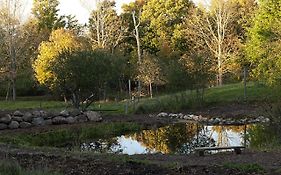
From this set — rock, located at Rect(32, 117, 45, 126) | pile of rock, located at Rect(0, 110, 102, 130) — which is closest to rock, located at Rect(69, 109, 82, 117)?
pile of rock, located at Rect(0, 110, 102, 130)

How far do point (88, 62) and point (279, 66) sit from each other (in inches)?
414

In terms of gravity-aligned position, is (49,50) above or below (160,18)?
below

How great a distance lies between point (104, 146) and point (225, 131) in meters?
6.41

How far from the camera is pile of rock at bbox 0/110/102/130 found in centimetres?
2092

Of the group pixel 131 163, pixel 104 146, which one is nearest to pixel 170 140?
pixel 104 146

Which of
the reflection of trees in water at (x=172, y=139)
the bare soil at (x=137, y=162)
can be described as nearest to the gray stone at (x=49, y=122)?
the reflection of trees in water at (x=172, y=139)

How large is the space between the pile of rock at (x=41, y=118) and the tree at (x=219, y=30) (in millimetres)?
23045

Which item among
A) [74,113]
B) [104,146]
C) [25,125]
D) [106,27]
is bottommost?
[104,146]

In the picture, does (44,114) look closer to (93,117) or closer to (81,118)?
(81,118)

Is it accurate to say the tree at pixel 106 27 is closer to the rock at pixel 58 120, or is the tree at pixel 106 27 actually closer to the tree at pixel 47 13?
the tree at pixel 47 13

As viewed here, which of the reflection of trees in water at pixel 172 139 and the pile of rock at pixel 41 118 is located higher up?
→ the pile of rock at pixel 41 118

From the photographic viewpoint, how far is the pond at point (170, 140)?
16611 millimetres

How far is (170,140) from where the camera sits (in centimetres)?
1850

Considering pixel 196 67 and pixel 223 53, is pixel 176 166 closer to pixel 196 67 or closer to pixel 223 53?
pixel 196 67
